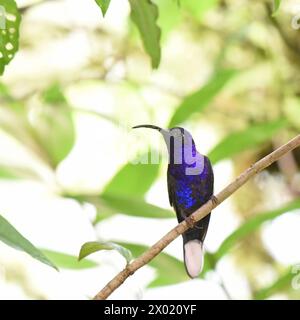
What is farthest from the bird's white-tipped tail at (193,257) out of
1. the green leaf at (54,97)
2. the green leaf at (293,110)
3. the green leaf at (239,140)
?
the green leaf at (293,110)

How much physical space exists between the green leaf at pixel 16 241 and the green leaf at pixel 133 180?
42cm

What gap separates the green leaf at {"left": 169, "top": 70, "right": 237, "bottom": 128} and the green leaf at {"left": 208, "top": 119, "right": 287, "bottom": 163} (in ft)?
0.23

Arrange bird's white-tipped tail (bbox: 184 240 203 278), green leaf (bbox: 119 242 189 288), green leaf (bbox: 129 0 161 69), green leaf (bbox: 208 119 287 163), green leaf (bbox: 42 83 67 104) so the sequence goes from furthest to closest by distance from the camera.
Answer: green leaf (bbox: 42 83 67 104) → green leaf (bbox: 208 119 287 163) → green leaf (bbox: 119 242 189 288) → green leaf (bbox: 129 0 161 69) → bird's white-tipped tail (bbox: 184 240 203 278)

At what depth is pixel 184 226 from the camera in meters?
0.68

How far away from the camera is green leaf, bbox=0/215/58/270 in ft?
2.16

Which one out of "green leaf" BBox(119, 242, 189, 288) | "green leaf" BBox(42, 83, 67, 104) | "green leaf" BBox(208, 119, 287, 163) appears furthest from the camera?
"green leaf" BBox(42, 83, 67, 104)

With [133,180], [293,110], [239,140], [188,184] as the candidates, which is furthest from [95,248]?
[293,110]

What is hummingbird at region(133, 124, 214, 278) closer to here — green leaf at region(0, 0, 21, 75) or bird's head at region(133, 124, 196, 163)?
bird's head at region(133, 124, 196, 163)

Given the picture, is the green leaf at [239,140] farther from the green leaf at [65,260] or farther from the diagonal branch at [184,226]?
the diagonal branch at [184,226]

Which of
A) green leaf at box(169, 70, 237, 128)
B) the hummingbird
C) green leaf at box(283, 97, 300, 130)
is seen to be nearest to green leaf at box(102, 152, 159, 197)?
green leaf at box(169, 70, 237, 128)

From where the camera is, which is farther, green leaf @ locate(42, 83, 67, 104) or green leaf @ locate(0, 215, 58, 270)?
green leaf @ locate(42, 83, 67, 104)

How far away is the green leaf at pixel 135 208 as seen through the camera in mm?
958
